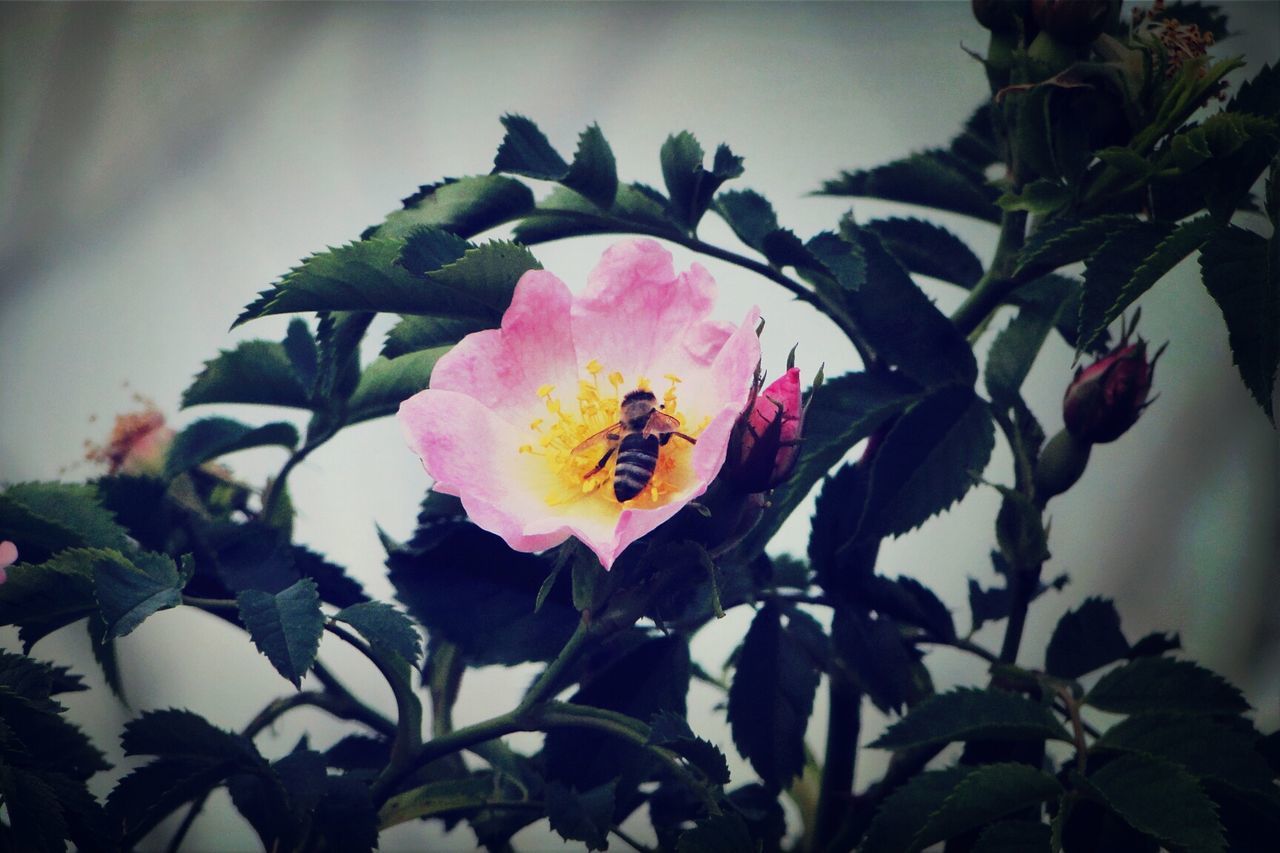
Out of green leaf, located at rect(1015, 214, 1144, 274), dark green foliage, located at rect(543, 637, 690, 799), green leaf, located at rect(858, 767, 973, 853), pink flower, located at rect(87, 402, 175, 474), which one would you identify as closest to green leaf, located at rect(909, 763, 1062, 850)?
green leaf, located at rect(858, 767, 973, 853)

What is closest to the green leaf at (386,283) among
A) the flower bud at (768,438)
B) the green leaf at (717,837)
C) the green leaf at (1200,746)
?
the flower bud at (768,438)

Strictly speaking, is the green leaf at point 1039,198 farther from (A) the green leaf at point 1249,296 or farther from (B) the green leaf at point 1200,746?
(B) the green leaf at point 1200,746

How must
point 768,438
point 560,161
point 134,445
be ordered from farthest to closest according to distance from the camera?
point 134,445 < point 560,161 < point 768,438

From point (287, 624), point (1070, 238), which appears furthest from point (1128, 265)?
point (287, 624)

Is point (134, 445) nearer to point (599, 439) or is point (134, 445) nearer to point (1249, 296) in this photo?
point (599, 439)

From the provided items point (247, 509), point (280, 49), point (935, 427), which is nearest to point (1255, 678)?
point (935, 427)
